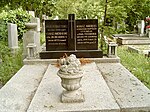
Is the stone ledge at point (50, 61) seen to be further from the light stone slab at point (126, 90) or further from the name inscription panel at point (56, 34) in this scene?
the light stone slab at point (126, 90)

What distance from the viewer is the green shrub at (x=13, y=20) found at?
11.3m

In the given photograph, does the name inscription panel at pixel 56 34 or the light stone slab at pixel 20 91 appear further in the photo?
the name inscription panel at pixel 56 34

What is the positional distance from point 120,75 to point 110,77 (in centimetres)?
28

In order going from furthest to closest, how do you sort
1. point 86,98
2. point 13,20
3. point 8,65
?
point 13,20 < point 8,65 < point 86,98

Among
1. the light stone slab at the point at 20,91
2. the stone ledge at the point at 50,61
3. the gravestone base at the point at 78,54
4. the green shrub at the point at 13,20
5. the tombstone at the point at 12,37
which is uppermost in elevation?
the green shrub at the point at 13,20

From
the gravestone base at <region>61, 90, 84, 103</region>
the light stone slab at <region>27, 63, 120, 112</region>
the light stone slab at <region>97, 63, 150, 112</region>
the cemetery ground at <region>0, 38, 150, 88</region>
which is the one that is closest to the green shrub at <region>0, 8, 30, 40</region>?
the cemetery ground at <region>0, 38, 150, 88</region>

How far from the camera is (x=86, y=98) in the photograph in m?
3.68

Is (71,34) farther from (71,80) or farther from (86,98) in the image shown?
(71,80)

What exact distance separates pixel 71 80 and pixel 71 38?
11.7ft

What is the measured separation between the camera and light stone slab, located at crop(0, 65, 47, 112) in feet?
11.6

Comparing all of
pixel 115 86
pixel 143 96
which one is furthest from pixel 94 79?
pixel 143 96

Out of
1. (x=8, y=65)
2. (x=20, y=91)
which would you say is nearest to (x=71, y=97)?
(x=20, y=91)

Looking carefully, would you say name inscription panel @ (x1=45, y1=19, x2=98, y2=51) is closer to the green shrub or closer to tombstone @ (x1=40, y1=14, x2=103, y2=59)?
tombstone @ (x1=40, y1=14, x2=103, y2=59)

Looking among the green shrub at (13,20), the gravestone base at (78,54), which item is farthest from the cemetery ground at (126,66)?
the green shrub at (13,20)
